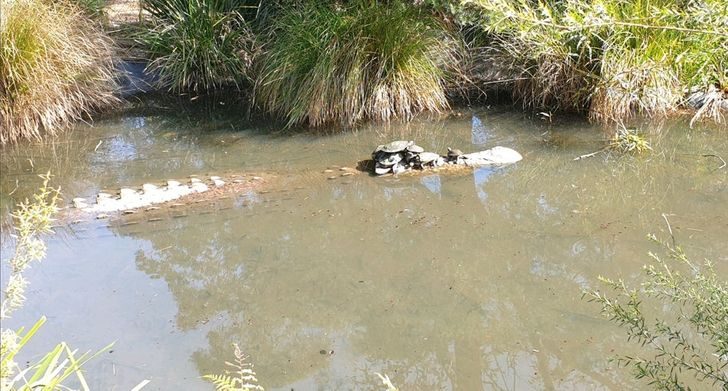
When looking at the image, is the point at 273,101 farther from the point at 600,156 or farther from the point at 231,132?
the point at 600,156

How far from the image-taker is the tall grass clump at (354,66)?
6020 mm

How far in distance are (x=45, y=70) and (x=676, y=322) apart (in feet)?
17.0

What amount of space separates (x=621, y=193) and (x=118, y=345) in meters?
3.26

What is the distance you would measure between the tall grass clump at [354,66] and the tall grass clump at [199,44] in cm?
99

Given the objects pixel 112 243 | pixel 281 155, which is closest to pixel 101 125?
pixel 281 155

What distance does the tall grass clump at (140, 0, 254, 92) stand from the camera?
23.1ft

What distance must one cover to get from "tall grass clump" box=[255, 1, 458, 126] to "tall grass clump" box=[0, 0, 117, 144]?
1711 millimetres

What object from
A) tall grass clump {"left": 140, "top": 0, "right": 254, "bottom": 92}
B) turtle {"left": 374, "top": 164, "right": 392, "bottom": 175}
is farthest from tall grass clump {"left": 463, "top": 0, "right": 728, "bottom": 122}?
tall grass clump {"left": 140, "top": 0, "right": 254, "bottom": 92}

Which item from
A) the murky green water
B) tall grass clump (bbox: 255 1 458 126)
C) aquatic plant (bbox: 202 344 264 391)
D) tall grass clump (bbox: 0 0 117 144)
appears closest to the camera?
aquatic plant (bbox: 202 344 264 391)

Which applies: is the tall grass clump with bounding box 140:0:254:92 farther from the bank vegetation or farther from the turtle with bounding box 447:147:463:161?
the turtle with bounding box 447:147:463:161

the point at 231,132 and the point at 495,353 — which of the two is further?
the point at 231,132

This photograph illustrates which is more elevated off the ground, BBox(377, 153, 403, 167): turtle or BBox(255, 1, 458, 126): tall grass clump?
BBox(255, 1, 458, 126): tall grass clump

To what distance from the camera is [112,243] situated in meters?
4.09

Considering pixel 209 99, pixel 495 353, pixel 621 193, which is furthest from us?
pixel 209 99
